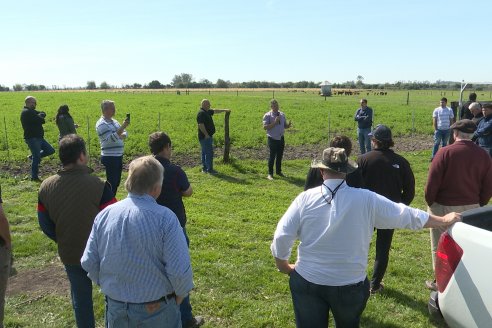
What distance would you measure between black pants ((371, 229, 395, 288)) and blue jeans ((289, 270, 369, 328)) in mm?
1969

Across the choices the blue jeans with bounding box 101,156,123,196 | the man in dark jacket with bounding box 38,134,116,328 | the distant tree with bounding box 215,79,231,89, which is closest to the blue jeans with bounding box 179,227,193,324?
the man in dark jacket with bounding box 38,134,116,328

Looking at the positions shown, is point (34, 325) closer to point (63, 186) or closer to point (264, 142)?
point (63, 186)

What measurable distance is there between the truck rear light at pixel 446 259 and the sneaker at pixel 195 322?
2.35 m

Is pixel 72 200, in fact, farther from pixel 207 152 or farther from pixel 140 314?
pixel 207 152

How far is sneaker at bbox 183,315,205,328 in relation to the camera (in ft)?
14.3

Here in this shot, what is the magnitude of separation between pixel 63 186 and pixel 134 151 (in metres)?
11.9

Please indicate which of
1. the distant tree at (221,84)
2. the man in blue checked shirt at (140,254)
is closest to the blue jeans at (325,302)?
the man in blue checked shirt at (140,254)

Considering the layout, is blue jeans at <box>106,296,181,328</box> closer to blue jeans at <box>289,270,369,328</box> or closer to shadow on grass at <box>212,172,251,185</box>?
blue jeans at <box>289,270,369,328</box>

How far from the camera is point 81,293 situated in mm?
3746

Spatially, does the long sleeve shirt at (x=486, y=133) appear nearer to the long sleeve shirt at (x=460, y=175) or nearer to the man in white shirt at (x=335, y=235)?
the long sleeve shirt at (x=460, y=175)

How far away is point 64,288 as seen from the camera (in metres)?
5.21

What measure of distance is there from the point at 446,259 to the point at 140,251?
6.71 ft

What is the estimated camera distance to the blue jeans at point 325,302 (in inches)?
114

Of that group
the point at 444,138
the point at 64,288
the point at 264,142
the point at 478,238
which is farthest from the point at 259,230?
the point at 264,142
